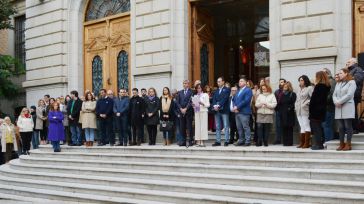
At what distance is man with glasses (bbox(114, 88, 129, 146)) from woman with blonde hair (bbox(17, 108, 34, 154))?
4099 mm

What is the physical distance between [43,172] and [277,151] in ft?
22.5

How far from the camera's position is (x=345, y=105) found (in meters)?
11.1

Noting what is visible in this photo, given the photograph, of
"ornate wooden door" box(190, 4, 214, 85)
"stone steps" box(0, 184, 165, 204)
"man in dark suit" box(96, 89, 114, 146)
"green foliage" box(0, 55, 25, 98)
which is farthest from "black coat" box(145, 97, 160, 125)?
"green foliage" box(0, 55, 25, 98)

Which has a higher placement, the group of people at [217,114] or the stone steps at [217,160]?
the group of people at [217,114]

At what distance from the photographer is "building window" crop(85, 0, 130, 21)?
65.6 ft

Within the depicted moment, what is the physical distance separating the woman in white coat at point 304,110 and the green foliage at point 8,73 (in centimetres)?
1419

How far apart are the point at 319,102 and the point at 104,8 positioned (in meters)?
11.7

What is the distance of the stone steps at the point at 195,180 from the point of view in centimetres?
984

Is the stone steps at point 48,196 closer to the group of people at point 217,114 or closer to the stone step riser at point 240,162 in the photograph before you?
the stone step riser at point 240,162

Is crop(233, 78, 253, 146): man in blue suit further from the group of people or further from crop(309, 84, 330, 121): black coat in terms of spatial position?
crop(309, 84, 330, 121): black coat

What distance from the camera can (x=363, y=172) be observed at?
389 inches

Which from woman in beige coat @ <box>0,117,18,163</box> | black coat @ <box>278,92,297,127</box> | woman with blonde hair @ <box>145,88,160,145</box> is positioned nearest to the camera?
black coat @ <box>278,92,297,127</box>

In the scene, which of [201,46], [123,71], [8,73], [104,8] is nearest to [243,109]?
[201,46]

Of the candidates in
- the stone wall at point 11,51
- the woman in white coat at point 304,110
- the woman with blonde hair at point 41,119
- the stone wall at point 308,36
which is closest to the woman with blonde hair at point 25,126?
the woman with blonde hair at point 41,119
